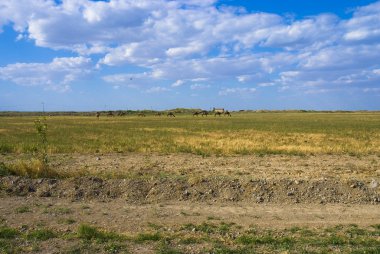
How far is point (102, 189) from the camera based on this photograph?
1212cm

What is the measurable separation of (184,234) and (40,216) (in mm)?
3542

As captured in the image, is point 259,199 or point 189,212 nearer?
point 189,212

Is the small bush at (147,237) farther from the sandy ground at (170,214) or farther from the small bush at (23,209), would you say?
the small bush at (23,209)

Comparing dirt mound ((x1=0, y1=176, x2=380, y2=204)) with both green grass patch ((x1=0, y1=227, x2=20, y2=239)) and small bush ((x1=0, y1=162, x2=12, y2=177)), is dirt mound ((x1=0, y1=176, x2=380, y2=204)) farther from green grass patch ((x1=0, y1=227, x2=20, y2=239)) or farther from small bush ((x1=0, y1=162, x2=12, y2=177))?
green grass patch ((x1=0, y1=227, x2=20, y2=239))

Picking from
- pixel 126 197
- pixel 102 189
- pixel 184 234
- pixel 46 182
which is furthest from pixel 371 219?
pixel 46 182

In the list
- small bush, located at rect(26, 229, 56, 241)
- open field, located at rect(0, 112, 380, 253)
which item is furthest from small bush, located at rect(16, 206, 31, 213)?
small bush, located at rect(26, 229, 56, 241)

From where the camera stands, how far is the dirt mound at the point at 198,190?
11461 millimetres

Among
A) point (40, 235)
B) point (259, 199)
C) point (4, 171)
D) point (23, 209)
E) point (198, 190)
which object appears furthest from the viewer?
point (4, 171)

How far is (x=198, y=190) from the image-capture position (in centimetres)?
1192

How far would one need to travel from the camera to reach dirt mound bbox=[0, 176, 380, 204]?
37.6ft

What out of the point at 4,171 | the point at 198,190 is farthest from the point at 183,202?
the point at 4,171

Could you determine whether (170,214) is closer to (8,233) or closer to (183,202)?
(183,202)

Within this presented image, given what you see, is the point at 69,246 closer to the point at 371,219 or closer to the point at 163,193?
the point at 163,193

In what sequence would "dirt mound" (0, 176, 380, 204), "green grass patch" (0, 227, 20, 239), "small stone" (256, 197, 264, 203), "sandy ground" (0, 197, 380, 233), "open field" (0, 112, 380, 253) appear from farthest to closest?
"dirt mound" (0, 176, 380, 204) → "small stone" (256, 197, 264, 203) → "sandy ground" (0, 197, 380, 233) → "green grass patch" (0, 227, 20, 239) → "open field" (0, 112, 380, 253)
